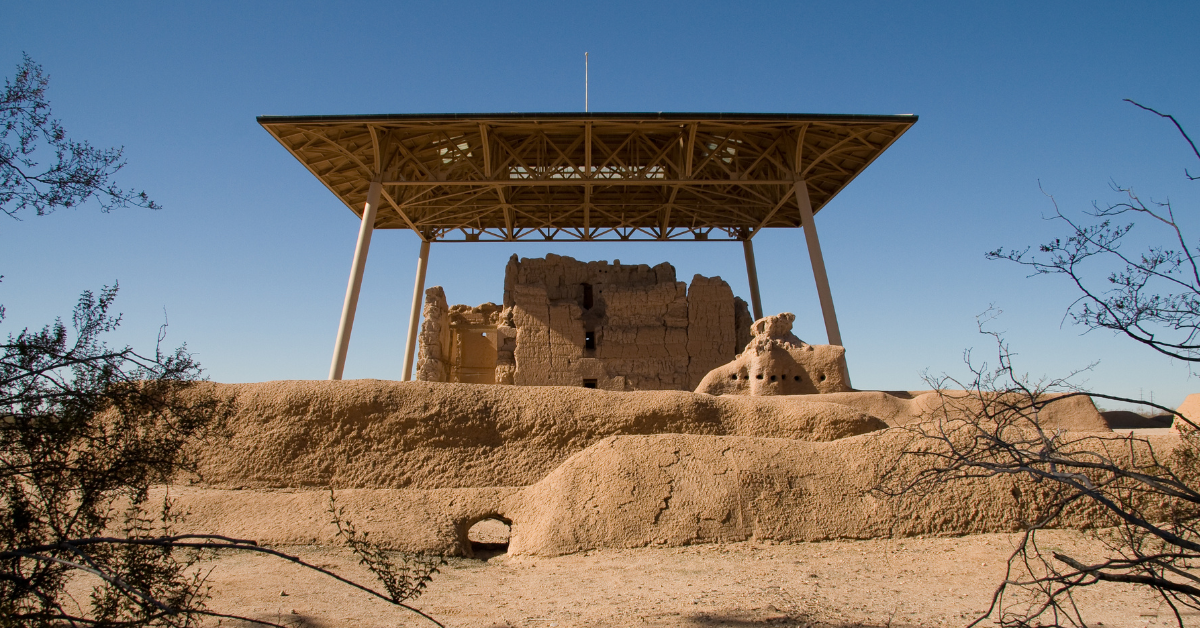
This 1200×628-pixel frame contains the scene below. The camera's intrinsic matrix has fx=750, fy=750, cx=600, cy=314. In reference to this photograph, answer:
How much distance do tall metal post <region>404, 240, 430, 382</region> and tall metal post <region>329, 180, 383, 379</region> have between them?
255 inches

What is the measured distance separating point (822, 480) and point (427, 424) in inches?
221

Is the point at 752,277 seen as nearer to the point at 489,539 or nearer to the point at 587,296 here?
the point at 587,296

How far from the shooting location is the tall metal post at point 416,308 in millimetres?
27359

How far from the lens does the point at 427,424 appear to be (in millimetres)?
11102

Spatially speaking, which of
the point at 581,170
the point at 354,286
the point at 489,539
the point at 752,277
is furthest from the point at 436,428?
the point at 752,277

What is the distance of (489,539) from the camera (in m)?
11.3

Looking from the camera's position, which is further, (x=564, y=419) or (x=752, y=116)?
(x=752, y=116)

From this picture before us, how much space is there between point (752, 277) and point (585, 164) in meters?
10.1

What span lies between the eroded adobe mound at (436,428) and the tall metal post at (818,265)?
30.7 feet

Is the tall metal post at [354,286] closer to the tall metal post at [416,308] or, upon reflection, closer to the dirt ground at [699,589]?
the tall metal post at [416,308]

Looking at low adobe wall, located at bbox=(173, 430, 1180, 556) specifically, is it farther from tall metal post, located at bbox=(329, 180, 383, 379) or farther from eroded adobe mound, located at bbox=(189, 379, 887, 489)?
tall metal post, located at bbox=(329, 180, 383, 379)

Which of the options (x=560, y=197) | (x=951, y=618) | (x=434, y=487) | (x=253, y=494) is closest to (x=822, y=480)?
(x=951, y=618)

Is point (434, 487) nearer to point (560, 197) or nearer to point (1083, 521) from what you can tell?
point (1083, 521)

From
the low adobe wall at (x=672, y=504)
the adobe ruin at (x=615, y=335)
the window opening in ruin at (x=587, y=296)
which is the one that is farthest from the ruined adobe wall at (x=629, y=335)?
the low adobe wall at (x=672, y=504)
